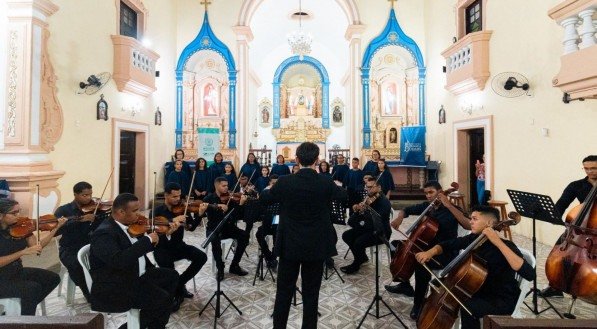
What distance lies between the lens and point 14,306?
9.31ft

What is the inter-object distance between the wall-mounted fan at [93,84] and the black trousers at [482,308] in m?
7.20

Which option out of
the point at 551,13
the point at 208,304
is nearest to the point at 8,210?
the point at 208,304

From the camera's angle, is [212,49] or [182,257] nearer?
[182,257]

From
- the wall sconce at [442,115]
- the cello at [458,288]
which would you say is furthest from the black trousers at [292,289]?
the wall sconce at [442,115]

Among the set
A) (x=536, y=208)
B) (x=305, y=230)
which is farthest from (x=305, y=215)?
(x=536, y=208)

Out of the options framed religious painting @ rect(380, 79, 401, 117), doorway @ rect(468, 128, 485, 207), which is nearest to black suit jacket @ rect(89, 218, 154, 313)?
doorway @ rect(468, 128, 485, 207)

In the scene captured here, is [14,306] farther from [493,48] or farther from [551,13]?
[493,48]

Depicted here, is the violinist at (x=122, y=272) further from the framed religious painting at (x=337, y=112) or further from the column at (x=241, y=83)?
the framed religious painting at (x=337, y=112)

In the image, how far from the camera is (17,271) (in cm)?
302

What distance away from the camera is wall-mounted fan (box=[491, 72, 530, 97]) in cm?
628

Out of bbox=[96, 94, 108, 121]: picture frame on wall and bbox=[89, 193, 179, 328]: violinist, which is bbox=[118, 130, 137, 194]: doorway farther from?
bbox=[89, 193, 179, 328]: violinist

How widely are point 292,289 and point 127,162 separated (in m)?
7.60

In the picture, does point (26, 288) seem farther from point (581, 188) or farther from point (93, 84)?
point (581, 188)

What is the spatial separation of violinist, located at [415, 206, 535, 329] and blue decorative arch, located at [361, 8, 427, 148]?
8246 millimetres
